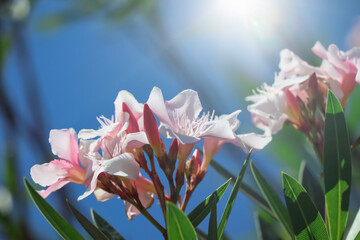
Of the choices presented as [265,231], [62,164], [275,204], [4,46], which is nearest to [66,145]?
[62,164]

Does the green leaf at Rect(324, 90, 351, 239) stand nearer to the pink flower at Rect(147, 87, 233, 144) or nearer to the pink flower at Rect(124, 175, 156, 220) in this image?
the pink flower at Rect(147, 87, 233, 144)

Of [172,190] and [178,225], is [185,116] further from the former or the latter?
[178,225]

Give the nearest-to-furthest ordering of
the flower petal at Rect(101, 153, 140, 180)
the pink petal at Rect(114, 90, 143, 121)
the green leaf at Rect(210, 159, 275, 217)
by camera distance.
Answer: the flower petal at Rect(101, 153, 140, 180)
the pink petal at Rect(114, 90, 143, 121)
the green leaf at Rect(210, 159, 275, 217)

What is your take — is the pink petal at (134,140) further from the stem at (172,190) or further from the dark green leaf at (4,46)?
the dark green leaf at (4,46)

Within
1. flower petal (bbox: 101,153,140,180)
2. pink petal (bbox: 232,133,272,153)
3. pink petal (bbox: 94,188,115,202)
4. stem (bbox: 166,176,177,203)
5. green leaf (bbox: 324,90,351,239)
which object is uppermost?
flower petal (bbox: 101,153,140,180)

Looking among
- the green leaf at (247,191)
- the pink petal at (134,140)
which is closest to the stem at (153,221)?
the pink petal at (134,140)

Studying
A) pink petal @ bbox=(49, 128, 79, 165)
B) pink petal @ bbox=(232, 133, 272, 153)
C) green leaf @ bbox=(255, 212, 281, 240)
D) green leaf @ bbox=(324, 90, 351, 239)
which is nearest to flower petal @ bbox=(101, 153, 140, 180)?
pink petal @ bbox=(49, 128, 79, 165)
